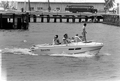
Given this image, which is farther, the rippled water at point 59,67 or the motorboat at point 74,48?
the motorboat at point 74,48

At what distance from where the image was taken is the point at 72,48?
40.9 metres

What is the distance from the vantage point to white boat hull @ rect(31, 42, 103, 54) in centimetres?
4062

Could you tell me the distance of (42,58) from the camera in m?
41.3

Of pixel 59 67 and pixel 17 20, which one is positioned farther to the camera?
pixel 17 20

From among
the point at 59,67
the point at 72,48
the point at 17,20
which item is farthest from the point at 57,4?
the point at 59,67

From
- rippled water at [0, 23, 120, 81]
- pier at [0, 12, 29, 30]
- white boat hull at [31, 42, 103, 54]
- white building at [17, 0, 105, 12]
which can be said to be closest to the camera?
rippled water at [0, 23, 120, 81]

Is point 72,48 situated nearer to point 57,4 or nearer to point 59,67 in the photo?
point 59,67

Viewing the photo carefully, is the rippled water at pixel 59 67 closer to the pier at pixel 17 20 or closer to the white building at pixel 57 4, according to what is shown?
the pier at pixel 17 20

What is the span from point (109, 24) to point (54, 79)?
295ft

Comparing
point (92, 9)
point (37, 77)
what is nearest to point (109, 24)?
point (92, 9)

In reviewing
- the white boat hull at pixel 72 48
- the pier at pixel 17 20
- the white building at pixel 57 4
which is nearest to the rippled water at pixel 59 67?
the white boat hull at pixel 72 48

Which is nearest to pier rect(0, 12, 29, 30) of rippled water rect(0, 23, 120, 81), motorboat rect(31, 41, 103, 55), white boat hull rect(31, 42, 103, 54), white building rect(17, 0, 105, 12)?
rippled water rect(0, 23, 120, 81)

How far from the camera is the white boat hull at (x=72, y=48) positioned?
40.6 meters

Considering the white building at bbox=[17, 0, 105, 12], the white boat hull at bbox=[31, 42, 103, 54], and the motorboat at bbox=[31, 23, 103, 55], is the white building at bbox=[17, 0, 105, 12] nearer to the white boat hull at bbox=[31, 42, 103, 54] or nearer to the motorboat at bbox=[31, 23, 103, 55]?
the white boat hull at bbox=[31, 42, 103, 54]
